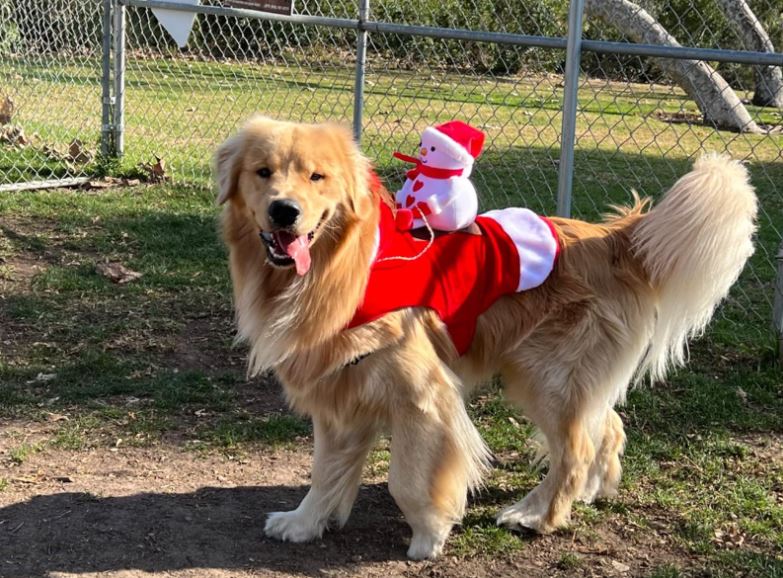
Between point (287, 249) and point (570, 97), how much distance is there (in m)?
2.07

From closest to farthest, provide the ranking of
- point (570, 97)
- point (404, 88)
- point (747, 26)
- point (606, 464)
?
point (606, 464), point (570, 97), point (404, 88), point (747, 26)

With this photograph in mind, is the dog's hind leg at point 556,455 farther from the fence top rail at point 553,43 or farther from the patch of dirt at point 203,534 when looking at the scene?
the fence top rail at point 553,43

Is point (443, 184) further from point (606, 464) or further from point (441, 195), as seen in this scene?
point (606, 464)

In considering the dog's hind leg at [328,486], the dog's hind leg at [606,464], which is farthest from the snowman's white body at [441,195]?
the dog's hind leg at [606,464]

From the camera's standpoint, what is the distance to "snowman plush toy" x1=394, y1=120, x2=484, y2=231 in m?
3.24

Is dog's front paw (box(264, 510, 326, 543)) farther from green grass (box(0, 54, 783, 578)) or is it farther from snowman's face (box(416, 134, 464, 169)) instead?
snowman's face (box(416, 134, 464, 169))

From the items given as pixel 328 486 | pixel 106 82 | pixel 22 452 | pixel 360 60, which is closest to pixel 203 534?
pixel 328 486

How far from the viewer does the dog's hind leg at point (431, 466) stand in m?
3.04

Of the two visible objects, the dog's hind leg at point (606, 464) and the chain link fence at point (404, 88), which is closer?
the dog's hind leg at point (606, 464)

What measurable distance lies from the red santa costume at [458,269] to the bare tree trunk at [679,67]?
3.37 metres

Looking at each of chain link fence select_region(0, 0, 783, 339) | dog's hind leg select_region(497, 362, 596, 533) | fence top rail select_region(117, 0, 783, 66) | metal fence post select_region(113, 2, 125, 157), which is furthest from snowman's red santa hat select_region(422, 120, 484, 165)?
metal fence post select_region(113, 2, 125, 157)

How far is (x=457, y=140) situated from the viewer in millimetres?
3297

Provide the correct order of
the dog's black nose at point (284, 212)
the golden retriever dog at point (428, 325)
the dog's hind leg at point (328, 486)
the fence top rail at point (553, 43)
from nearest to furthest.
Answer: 1. the dog's black nose at point (284, 212)
2. the golden retriever dog at point (428, 325)
3. the dog's hind leg at point (328, 486)
4. the fence top rail at point (553, 43)

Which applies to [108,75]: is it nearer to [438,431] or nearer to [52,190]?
[52,190]
